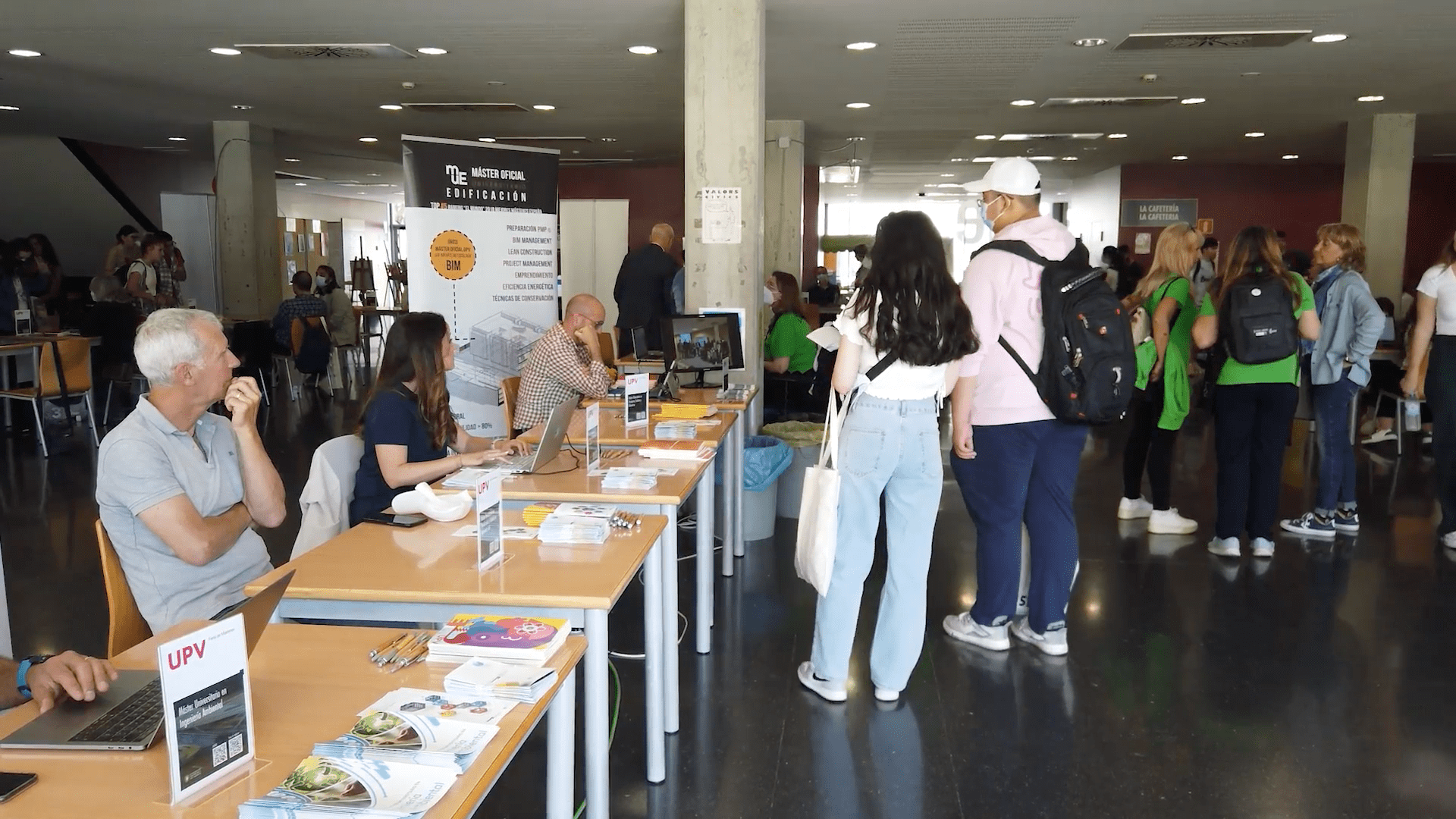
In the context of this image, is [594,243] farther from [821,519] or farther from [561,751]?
[561,751]

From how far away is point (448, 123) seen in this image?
11.4 m

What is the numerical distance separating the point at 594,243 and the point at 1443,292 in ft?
27.6

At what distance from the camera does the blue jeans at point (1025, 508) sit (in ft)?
11.8

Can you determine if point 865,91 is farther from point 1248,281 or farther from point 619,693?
point 619,693

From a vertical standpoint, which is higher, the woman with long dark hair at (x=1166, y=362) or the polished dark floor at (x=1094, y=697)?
the woman with long dark hair at (x=1166, y=362)

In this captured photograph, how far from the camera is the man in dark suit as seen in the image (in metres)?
7.71

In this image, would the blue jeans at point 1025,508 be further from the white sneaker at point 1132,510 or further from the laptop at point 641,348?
the laptop at point 641,348

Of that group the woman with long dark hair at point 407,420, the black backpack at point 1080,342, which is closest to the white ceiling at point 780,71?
the black backpack at point 1080,342

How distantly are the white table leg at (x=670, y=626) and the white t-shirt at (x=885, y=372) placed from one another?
28.1 inches

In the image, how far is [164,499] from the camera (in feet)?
7.72

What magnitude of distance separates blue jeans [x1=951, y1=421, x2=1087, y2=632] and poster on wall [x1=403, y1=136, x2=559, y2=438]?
3.47 m

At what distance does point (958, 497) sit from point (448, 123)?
7.55 meters

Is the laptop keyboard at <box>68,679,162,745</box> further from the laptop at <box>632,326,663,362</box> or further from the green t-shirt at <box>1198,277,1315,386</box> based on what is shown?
the laptop at <box>632,326,663,362</box>

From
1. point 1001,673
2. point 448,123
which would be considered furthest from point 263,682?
point 448,123
